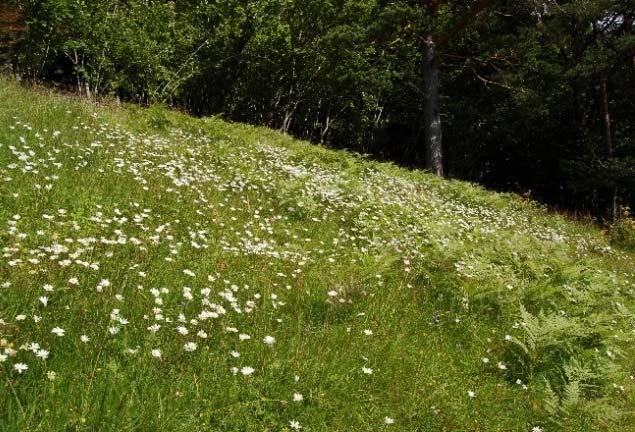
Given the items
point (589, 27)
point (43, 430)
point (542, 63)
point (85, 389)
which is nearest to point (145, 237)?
point (85, 389)

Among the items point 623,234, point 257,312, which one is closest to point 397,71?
point 623,234

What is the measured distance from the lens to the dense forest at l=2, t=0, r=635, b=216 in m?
22.6

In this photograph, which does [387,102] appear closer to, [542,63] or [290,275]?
[542,63]

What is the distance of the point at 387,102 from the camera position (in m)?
35.5

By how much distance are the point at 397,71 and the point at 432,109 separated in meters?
8.11

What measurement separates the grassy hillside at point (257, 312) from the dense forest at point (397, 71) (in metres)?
13.5

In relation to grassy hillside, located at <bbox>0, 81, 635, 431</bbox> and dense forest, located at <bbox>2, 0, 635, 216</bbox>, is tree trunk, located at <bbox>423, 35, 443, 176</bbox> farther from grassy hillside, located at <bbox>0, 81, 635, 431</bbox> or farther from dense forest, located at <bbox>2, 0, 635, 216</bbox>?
grassy hillside, located at <bbox>0, 81, 635, 431</bbox>

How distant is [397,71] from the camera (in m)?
32.9

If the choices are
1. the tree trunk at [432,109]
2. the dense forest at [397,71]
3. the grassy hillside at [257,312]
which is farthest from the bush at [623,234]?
the tree trunk at [432,109]

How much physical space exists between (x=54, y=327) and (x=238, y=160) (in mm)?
9044

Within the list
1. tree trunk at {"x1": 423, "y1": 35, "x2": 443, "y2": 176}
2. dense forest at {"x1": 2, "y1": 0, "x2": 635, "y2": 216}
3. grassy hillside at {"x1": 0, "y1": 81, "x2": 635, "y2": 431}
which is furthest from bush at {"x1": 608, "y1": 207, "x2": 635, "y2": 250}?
tree trunk at {"x1": 423, "y1": 35, "x2": 443, "y2": 176}

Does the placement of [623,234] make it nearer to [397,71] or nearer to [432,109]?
[432,109]

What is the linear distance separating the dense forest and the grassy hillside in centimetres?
1351

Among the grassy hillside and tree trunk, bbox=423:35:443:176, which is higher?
Result: tree trunk, bbox=423:35:443:176
